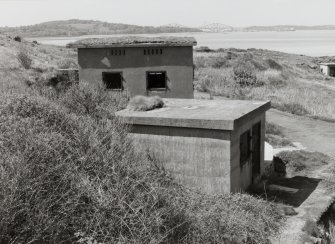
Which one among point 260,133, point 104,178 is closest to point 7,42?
point 260,133

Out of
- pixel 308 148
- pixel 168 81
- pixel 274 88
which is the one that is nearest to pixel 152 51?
pixel 168 81

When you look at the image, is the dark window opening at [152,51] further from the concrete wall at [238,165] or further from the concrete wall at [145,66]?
the concrete wall at [238,165]

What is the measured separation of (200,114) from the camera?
30.4 feet

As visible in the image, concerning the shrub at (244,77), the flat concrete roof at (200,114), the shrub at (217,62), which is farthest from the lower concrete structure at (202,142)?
the shrub at (217,62)

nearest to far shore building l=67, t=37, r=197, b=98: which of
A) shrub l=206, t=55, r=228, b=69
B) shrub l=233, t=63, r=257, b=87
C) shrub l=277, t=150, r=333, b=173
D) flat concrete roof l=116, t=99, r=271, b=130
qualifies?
shrub l=277, t=150, r=333, b=173

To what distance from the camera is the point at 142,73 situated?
15609 mm

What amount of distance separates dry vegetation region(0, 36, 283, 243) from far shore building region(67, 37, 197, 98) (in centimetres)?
745

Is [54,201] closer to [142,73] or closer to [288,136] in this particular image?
[142,73]

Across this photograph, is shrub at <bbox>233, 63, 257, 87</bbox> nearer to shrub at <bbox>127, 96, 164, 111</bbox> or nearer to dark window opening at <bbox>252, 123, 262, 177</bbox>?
dark window opening at <bbox>252, 123, 262, 177</bbox>

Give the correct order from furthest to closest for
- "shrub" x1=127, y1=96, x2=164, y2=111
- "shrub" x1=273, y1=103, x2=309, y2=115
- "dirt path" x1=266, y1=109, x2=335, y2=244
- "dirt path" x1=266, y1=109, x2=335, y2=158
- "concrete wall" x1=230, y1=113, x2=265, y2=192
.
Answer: "shrub" x1=273, y1=103, x2=309, y2=115 < "dirt path" x1=266, y1=109, x2=335, y2=158 < "shrub" x1=127, y1=96, x2=164, y2=111 < "concrete wall" x1=230, y1=113, x2=265, y2=192 < "dirt path" x1=266, y1=109, x2=335, y2=244

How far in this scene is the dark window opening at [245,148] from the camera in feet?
31.7

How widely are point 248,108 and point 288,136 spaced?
832 cm

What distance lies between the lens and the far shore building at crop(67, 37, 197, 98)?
15484mm

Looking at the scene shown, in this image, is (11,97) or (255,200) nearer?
(11,97)
